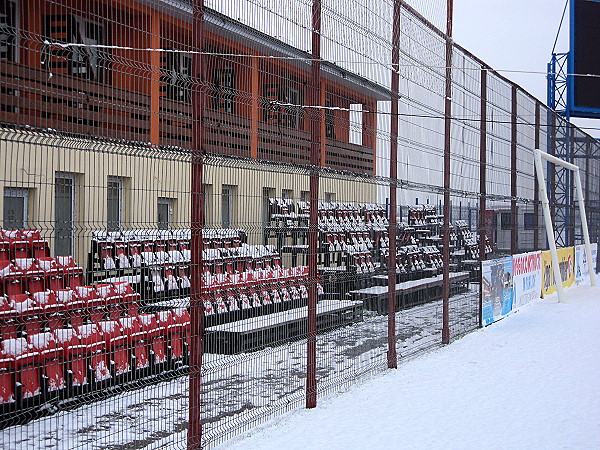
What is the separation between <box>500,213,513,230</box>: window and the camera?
50.8 feet

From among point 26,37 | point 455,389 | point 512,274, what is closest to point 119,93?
point 26,37

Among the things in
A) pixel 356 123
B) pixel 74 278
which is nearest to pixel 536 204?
pixel 356 123

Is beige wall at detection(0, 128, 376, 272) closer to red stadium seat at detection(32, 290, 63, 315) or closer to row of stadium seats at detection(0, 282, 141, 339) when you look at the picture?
row of stadium seats at detection(0, 282, 141, 339)

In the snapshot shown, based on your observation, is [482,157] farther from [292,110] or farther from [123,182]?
[123,182]

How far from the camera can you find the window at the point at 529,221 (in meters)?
17.0

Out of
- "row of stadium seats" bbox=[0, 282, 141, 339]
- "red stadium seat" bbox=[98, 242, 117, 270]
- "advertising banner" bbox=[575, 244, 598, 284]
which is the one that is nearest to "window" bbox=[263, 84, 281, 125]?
"red stadium seat" bbox=[98, 242, 117, 270]

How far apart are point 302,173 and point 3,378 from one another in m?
3.16

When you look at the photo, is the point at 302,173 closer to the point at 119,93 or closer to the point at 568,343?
the point at 119,93

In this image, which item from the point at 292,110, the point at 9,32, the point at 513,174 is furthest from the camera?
the point at 513,174

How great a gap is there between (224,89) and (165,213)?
1121mm

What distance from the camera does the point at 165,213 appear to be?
5.89 m

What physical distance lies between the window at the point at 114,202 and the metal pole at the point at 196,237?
0.55 metres

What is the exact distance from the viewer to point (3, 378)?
249 inches

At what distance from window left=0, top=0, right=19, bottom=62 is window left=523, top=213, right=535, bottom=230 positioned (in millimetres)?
13933
